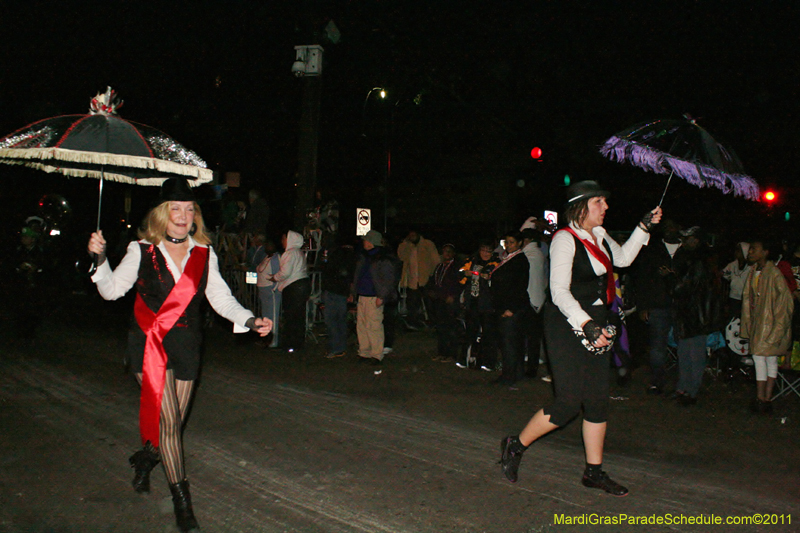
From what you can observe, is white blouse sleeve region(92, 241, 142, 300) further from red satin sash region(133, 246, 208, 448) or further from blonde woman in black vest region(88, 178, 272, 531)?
red satin sash region(133, 246, 208, 448)

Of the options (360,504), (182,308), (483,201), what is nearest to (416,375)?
(360,504)

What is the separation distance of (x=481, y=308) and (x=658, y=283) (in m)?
2.33

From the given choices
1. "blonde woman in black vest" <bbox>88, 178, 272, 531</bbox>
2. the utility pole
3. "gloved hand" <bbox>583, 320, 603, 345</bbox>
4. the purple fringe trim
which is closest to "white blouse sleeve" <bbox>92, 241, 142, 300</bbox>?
"blonde woman in black vest" <bbox>88, 178, 272, 531</bbox>

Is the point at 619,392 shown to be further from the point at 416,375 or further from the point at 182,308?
the point at 182,308

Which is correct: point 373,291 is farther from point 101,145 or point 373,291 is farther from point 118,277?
point 118,277

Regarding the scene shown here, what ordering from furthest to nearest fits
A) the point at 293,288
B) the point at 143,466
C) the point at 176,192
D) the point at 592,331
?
the point at 293,288 < the point at 143,466 < the point at 592,331 < the point at 176,192

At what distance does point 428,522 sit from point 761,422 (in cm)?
456

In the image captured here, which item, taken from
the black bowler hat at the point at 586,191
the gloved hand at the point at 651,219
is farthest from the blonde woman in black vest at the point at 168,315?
the gloved hand at the point at 651,219

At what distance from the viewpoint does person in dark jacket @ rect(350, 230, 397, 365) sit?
31.5ft

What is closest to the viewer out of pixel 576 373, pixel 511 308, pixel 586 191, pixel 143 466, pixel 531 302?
pixel 143 466

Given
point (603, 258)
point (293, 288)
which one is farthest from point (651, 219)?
point (293, 288)

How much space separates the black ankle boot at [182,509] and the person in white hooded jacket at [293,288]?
6882mm

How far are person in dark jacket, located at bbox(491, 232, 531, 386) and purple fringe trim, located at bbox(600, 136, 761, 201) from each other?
122 inches

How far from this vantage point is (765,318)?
282 inches
